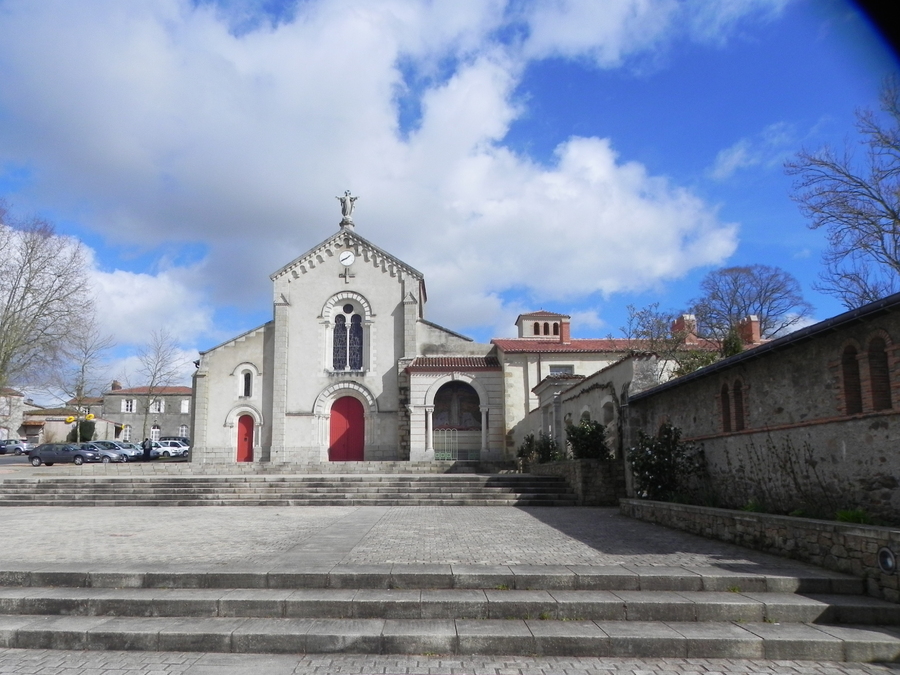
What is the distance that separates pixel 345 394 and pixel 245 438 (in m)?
4.91

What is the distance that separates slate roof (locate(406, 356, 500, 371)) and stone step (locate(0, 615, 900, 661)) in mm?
22528

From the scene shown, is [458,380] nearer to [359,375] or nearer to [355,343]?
[359,375]

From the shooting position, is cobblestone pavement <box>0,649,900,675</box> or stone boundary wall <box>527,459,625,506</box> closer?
cobblestone pavement <box>0,649,900,675</box>

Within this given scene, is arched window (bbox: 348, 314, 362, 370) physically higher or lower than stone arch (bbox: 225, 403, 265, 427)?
higher

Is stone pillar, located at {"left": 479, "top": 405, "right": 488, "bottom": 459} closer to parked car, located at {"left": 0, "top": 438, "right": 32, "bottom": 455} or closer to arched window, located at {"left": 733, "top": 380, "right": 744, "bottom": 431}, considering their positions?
arched window, located at {"left": 733, "top": 380, "right": 744, "bottom": 431}

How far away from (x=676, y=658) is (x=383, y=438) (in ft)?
80.2

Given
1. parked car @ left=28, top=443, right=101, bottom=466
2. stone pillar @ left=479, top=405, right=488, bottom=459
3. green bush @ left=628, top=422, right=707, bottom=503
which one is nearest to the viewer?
green bush @ left=628, top=422, right=707, bottom=503

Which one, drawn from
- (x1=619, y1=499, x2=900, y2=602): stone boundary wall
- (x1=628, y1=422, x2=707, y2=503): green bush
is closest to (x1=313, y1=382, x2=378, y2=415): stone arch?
(x1=628, y1=422, x2=707, y2=503): green bush

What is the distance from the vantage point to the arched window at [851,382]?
26.0 ft

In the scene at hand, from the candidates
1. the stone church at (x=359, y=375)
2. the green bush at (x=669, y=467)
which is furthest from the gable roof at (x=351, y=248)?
the green bush at (x=669, y=467)

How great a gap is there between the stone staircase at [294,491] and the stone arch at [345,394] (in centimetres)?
1025

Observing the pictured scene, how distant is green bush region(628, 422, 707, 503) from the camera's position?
1224 centimetres

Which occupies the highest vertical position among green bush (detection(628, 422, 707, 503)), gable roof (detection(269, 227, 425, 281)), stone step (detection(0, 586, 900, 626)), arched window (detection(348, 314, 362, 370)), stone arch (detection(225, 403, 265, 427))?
gable roof (detection(269, 227, 425, 281))

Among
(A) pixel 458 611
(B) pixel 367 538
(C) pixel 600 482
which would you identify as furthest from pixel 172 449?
(A) pixel 458 611
